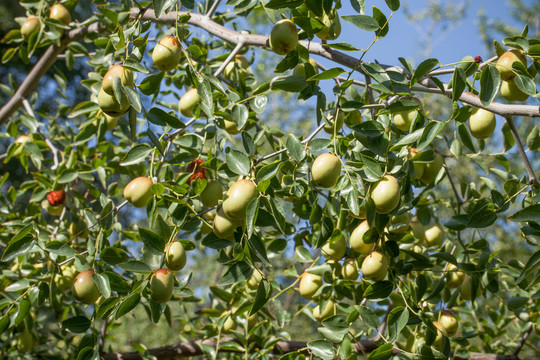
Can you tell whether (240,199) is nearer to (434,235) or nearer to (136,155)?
(136,155)

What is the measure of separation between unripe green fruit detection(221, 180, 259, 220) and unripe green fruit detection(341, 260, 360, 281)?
20.3 inches

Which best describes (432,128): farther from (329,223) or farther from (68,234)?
(68,234)

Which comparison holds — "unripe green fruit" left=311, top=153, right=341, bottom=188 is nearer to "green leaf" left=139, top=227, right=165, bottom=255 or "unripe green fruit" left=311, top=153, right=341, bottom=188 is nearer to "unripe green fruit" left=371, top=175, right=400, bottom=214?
"unripe green fruit" left=371, top=175, right=400, bottom=214

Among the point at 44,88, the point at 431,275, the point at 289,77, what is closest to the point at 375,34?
the point at 289,77

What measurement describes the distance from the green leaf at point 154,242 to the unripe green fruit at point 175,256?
0.05 ft

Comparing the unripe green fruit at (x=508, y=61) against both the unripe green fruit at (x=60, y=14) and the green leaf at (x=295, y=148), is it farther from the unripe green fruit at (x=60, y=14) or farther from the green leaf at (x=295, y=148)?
the unripe green fruit at (x=60, y=14)

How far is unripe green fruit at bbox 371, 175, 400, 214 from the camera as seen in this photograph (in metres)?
1.04

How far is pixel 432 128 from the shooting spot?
103cm

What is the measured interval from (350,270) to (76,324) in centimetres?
75

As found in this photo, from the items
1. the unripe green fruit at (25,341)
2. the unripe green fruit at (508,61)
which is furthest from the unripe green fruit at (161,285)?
the unripe green fruit at (25,341)

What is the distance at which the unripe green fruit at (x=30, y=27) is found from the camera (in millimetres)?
1948

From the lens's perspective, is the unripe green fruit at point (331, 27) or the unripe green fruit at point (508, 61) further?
the unripe green fruit at point (331, 27)

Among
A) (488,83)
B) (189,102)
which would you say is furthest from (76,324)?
(488,83)

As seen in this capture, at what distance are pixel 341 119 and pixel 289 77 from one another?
22 cm
